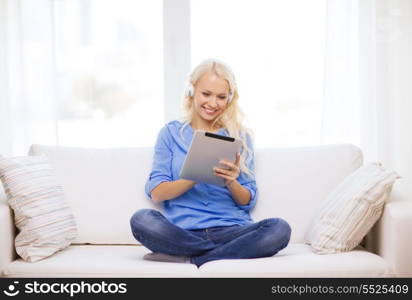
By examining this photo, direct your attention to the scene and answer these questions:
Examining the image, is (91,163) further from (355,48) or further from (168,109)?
(355,48)

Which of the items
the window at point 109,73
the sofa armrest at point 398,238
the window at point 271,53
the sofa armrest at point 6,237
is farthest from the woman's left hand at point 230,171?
the window at point 109,73

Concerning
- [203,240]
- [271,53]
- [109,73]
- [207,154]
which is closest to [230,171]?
[207,154]

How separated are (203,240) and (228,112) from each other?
59 cm

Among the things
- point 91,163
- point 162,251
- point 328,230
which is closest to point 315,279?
point 328,230

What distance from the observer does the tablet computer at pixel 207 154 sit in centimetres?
225

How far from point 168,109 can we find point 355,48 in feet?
3.40

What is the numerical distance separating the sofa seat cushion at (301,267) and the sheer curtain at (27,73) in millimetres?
1505

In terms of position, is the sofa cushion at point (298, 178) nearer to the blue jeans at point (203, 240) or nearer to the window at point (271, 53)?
the blue jeans at point (203, 240)

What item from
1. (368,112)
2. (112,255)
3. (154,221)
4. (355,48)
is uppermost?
(355,48)

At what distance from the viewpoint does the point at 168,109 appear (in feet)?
11.3

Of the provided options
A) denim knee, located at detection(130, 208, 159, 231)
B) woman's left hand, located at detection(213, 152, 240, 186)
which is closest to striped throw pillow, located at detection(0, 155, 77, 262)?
denim knee, located at detection(130, 208, 159, 231)

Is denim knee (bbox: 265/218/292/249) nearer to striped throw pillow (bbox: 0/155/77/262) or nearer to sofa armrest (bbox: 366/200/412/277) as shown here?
sofa armrest (bbox: 366/200/412/277)

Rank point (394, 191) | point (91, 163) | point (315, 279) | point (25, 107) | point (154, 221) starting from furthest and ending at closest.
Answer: point (25, 107) < point (91, 163) < point (394, 191) < point (154, 221) < point (315, 279)

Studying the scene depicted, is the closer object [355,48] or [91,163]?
[91,163]
